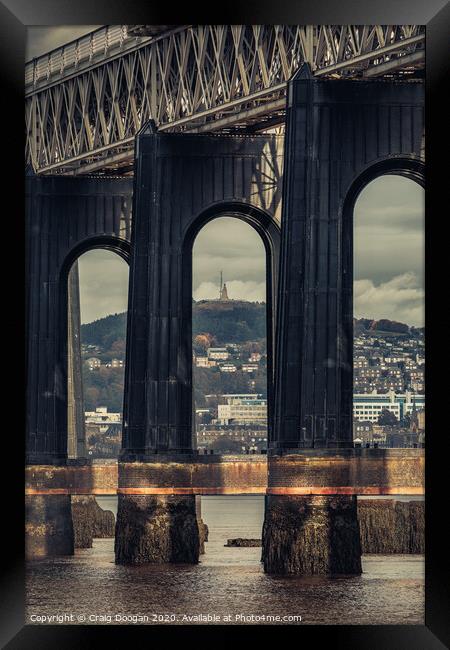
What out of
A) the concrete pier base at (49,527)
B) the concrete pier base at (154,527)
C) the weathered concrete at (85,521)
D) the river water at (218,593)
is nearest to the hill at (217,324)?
the weathered concrete at (85,521)

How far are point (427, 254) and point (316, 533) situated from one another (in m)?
30.0

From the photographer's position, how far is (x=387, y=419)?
120 meters

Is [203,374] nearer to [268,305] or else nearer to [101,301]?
[101,301]

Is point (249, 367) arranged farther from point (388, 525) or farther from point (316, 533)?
point (316, 533)

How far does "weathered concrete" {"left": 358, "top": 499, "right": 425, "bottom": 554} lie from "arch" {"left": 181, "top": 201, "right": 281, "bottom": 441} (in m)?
7.48

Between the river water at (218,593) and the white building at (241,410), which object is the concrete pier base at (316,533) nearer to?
the river water at (218,593)

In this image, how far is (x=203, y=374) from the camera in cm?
15862

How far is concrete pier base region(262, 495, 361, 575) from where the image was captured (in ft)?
219

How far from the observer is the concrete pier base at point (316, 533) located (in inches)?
2630

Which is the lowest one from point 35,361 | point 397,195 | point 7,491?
point 7,491

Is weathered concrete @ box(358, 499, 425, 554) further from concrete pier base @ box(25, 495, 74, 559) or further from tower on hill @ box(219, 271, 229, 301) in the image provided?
tower on hill @ box(219, 271, 229, 301)

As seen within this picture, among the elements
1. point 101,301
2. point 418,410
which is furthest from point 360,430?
point 101,301

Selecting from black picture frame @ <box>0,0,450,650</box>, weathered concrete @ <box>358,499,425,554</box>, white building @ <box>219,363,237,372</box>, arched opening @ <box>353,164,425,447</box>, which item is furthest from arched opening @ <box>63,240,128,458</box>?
black picture frame @ <box>0,0,450,650</box>

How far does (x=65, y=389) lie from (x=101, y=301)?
2747 centimetres
